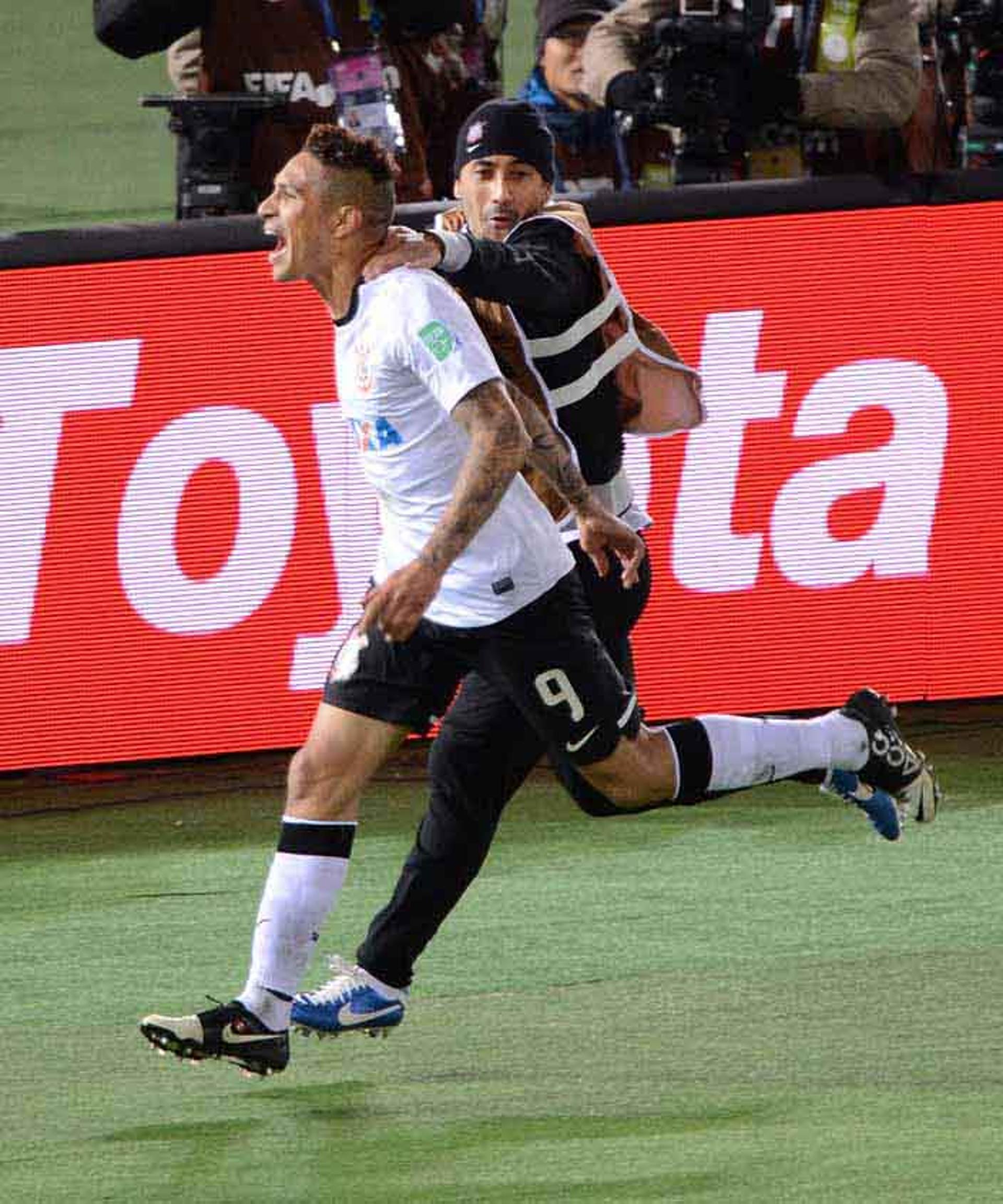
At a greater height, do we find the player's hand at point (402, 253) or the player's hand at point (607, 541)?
the player's hand at point (402, 253)

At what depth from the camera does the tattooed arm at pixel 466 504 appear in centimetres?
571

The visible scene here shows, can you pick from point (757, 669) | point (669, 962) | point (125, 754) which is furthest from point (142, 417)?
point (669, 962)

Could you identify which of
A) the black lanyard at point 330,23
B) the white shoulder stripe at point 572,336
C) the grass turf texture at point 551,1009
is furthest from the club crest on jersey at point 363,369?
the black lanyard at point 330,23

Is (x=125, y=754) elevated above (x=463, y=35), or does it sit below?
below

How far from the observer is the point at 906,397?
927 cm

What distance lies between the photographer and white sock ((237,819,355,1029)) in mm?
6082

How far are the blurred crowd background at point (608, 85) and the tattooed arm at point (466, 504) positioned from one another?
3562 mm

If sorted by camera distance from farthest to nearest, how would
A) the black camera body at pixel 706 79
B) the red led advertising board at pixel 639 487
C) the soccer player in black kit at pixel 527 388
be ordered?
the black camera body at pixel 706 79 → the red led advertising board at pixel 639 487 → the soccer player in black kit at pixel 527 388

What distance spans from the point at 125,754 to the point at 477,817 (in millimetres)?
2647

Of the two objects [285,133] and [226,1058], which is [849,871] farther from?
[285,133]

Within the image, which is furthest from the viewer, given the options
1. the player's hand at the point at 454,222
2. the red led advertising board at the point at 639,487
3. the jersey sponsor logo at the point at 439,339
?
the red led advertising board at the point at 639,487

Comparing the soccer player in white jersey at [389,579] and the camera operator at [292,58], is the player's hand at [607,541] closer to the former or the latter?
the soccer player in white jersey at [389,579]

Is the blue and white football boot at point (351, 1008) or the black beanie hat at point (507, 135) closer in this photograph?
the blue and white football boot at point (351, 1008)

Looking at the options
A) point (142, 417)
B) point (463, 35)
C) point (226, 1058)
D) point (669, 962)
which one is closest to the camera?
point (226, 1058)
